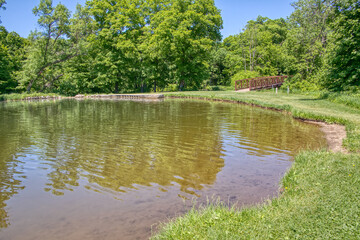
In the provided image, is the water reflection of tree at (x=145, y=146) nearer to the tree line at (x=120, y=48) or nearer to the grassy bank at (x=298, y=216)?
the grassy bank at (x=298, y=216)

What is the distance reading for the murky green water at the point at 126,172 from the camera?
5.63 meters

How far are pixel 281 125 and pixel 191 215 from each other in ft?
40.1

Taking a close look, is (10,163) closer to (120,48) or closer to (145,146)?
(145,146)

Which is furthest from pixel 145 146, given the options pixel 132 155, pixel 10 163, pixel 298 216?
pixel 298 216

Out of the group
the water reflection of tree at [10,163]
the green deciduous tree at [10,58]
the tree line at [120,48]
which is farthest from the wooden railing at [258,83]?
the green deciduous tree at [10,58]

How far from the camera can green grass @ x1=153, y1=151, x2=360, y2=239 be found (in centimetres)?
429

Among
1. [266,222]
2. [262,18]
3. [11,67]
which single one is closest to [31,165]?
[266,222]

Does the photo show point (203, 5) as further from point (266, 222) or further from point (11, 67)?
point (266, 222)

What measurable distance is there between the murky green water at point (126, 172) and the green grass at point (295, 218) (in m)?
0.91

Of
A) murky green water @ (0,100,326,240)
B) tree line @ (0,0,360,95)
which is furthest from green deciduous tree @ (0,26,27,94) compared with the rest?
murky green water @ (0,100,326,240)

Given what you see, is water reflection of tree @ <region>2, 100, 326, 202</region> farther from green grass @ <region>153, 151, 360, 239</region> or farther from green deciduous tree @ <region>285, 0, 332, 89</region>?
green deciduous tree @ <region>285, 0, 332, 89</region>

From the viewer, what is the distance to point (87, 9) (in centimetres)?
4703

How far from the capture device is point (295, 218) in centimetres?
471

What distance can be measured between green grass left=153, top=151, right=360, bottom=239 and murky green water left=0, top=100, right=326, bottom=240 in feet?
2.98
